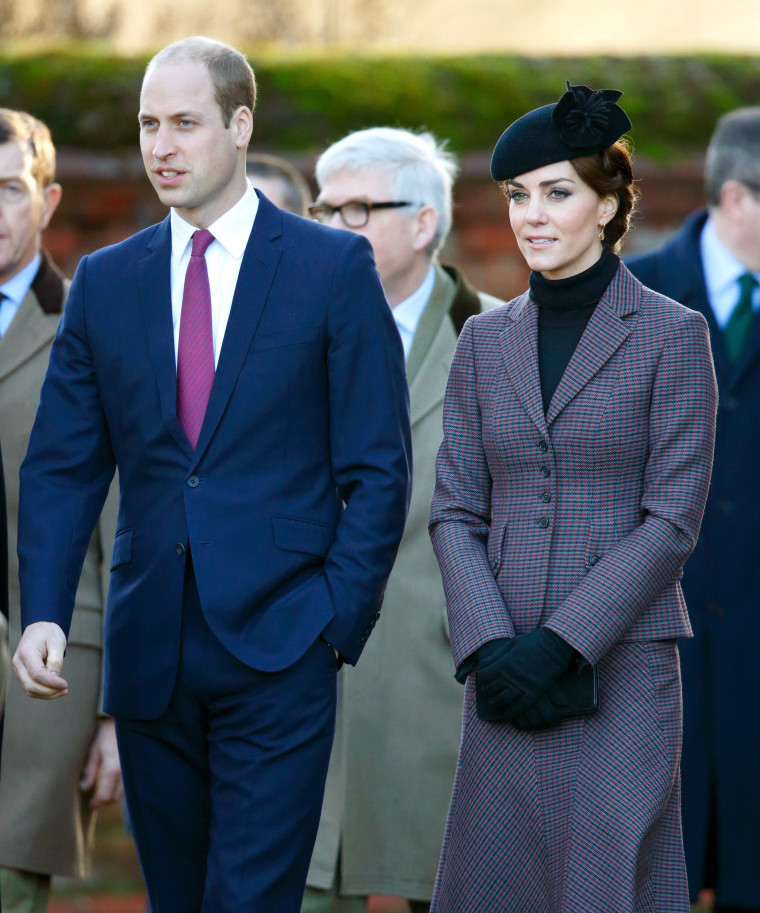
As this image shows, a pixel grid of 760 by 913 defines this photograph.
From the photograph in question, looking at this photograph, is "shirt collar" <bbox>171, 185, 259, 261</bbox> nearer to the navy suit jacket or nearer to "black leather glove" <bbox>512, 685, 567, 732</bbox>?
the navy suit jacket

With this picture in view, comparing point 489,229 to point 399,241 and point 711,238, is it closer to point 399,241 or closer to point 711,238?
point 711,238

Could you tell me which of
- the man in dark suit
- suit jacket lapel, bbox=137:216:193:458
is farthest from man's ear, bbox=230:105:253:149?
the man in dark suit

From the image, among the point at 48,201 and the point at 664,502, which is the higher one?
the point at 48,201

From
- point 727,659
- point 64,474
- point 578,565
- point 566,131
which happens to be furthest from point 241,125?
point 727,659

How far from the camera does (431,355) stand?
4.39 m

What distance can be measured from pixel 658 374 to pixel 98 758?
199 cm

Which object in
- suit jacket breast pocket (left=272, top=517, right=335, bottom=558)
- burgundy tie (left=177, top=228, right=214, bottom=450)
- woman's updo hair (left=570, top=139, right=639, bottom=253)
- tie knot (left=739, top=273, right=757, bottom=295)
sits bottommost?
suit jacket breast pocket (left=272, top=517, right=335, bottom=558)

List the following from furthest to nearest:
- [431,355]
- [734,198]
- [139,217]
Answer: [139,217] < [734,198] < [431,355]

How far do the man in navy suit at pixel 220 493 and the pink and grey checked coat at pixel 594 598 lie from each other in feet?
0.85

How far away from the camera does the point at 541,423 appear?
3.19 meters

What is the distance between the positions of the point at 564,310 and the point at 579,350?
4.3 inches

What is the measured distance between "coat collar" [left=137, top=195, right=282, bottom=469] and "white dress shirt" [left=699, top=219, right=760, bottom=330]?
6.34ft

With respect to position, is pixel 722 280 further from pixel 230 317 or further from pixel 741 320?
pixel 230 317

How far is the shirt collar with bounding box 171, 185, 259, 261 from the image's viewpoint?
3.31 m
